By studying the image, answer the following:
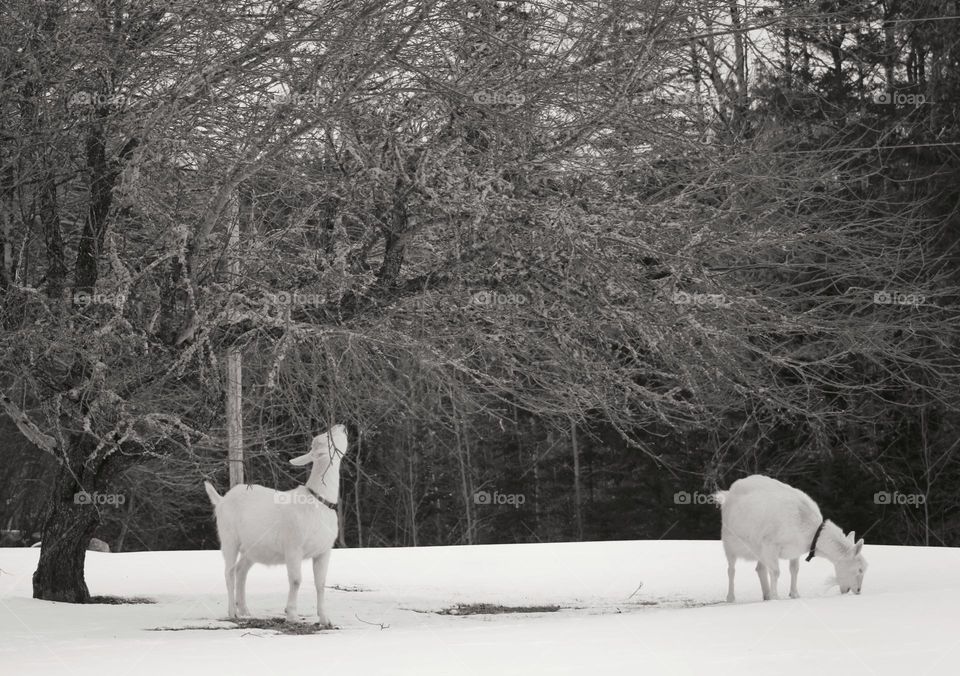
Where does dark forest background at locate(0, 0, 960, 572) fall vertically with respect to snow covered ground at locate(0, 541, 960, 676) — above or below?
above

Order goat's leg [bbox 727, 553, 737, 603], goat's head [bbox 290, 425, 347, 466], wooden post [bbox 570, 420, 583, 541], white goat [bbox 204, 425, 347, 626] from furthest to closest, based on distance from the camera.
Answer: wooden post [bbox 570, 420, 583, 541], goat's leg [bbox 727, 553, 737, 603], white goat [bbox 204, 425, 347, 626], goat's head [bbox 290, 425, 347, 466]

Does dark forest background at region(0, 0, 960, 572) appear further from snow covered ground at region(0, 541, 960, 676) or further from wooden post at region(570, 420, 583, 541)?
wooden post at region(570, 420, 583, 541)

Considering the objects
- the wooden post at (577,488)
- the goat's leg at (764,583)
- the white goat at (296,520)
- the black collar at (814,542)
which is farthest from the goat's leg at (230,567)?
the wooden post at (577,488)

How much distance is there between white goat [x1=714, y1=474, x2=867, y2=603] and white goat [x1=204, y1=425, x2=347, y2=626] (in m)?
3.41

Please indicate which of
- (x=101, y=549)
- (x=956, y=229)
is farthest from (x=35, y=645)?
(x=956, y=229)

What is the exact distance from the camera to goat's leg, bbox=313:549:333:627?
8508mm

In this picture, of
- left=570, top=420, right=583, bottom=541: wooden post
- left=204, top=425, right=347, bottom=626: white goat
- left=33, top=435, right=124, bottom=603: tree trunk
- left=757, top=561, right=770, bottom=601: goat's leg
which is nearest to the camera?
left=204, top=425, right=347, bottom=626: white goat

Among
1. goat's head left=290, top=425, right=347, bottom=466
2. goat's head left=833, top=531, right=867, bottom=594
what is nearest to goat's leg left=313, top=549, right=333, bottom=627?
goat's head left=290, top=425, right=347, bottom=466

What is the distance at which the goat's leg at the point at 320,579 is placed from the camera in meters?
8.51

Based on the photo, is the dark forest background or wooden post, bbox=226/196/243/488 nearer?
the dark forest background

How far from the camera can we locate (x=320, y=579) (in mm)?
8648

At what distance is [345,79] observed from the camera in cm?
849

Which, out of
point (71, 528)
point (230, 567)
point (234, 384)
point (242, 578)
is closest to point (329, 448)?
point (230, 567)

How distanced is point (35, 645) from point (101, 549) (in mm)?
13090
